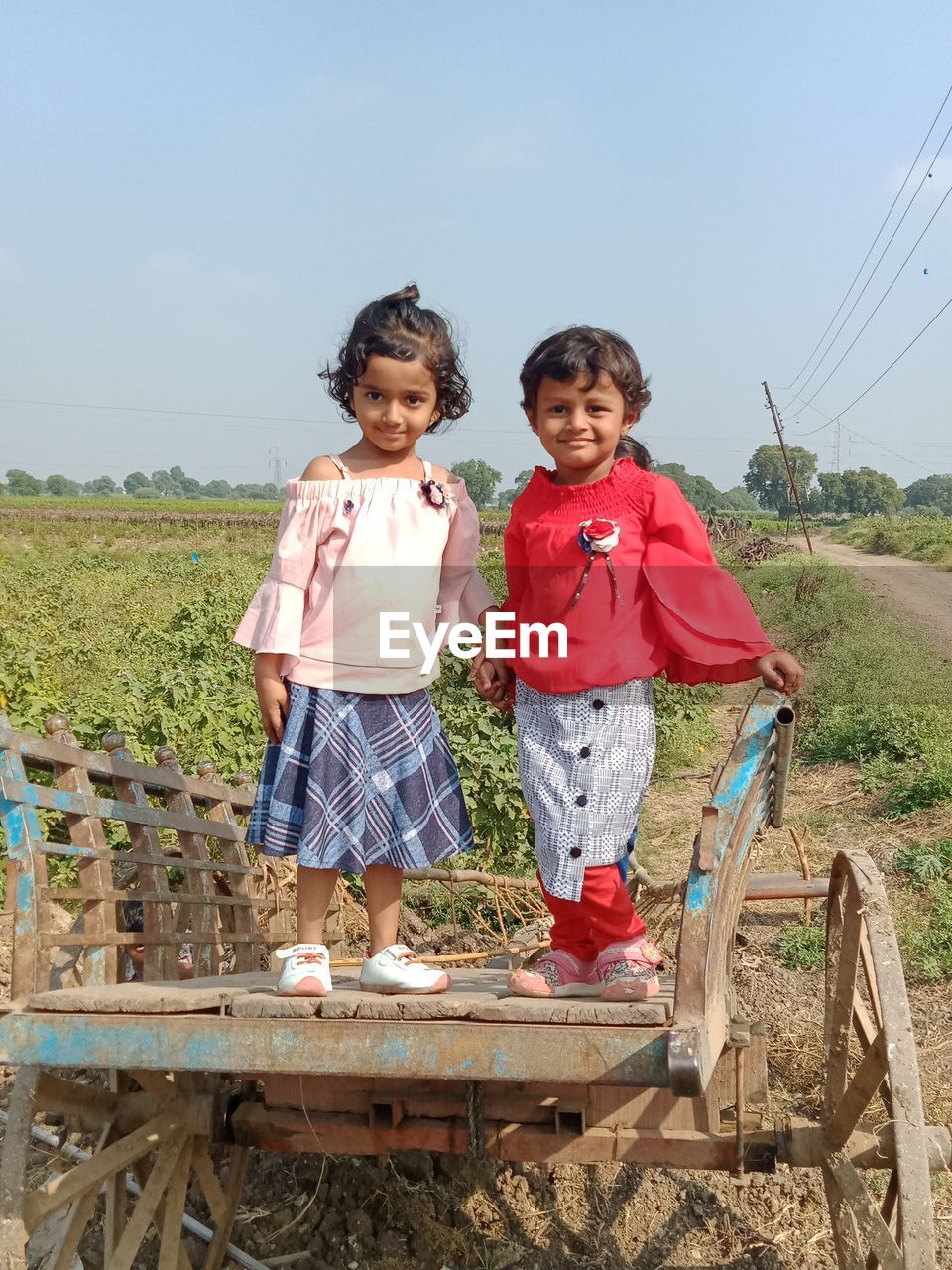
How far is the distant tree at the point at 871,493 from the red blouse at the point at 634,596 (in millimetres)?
126599

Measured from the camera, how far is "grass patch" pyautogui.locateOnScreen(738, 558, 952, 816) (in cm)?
749

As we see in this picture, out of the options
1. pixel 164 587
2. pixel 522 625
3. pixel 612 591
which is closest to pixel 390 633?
pixel 522 625

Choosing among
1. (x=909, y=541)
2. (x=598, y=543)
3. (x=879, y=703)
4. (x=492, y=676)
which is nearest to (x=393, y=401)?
(x=598, y=543)

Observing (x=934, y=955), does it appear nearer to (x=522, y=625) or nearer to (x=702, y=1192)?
(x=702, y=1192)

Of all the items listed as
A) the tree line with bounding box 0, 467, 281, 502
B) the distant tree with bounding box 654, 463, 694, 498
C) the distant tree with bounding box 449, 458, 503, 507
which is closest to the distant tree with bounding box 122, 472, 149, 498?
the tree line with bounding box 0, 467, 281, 502

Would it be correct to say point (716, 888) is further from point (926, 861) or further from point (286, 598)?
point (926, 861)

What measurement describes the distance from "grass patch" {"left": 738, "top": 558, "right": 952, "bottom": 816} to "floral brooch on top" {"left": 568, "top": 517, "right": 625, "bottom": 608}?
5096 mm

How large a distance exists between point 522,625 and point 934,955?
317cm

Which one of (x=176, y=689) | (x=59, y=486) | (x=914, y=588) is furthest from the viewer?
(x=59, y=486)

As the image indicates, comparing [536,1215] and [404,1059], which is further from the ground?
[404,1059]

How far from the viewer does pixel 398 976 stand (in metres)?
2.38

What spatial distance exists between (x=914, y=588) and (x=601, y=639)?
21.3 m

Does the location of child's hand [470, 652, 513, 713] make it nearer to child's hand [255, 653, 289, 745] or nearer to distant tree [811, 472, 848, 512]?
child's hand [255, 653, 289, 745]

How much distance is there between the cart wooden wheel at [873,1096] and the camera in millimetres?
1901
